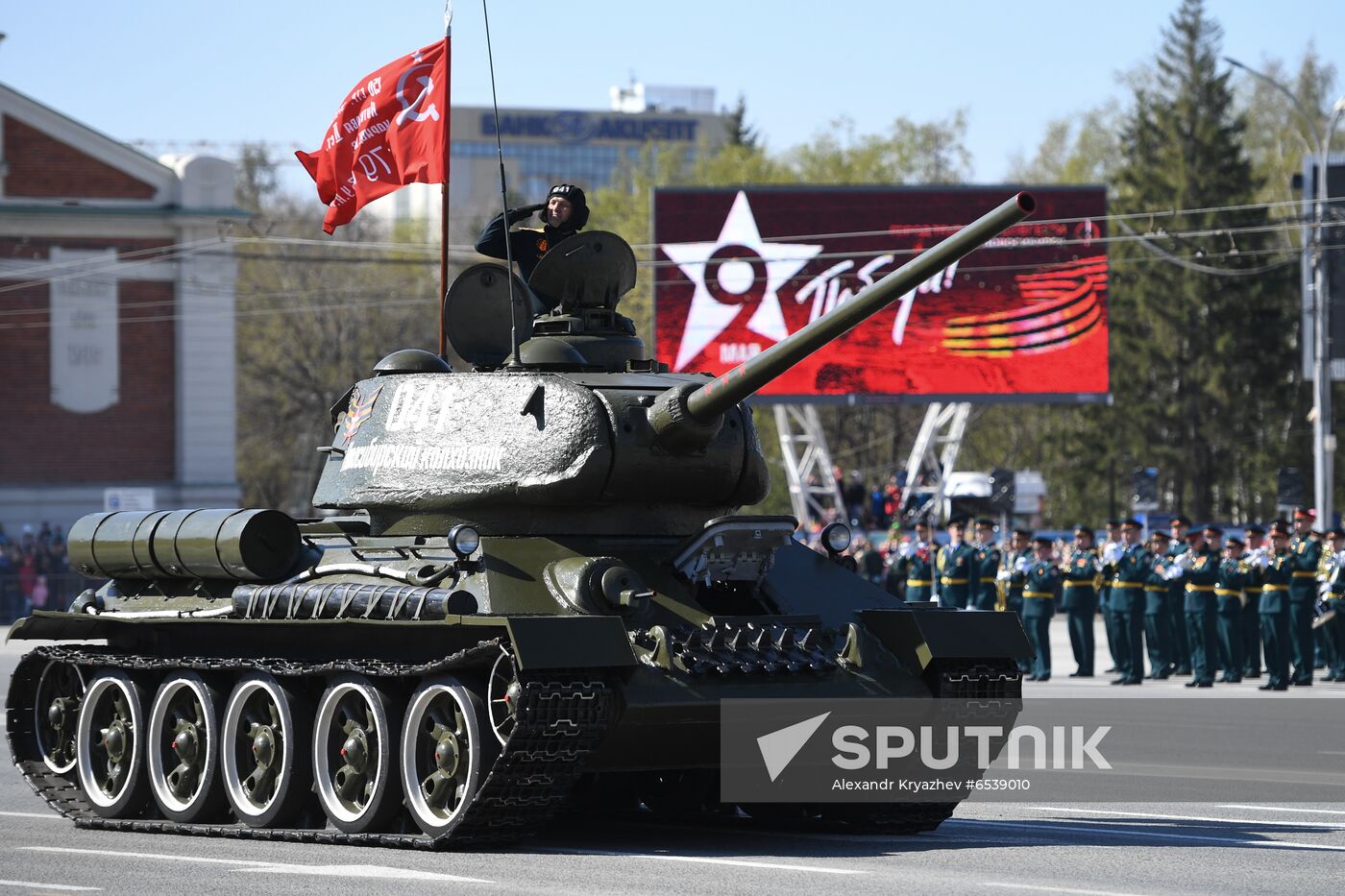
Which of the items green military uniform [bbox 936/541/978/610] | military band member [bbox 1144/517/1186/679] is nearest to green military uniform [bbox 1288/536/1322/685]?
military band member [bbox 1144/517/1186/679]

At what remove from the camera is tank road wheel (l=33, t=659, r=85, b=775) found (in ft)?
45.6

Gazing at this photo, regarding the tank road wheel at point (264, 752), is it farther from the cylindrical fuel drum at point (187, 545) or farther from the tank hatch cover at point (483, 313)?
the tank hatch cover at point (483, 313)

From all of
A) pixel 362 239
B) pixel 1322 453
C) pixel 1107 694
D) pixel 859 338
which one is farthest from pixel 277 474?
pixel 1107 694

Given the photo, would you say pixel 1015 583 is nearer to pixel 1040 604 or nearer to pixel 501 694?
pixel 1040 604

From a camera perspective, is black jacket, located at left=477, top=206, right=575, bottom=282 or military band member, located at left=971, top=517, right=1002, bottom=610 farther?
military band member, located at left=971, top=517, right=1002, bottom=610

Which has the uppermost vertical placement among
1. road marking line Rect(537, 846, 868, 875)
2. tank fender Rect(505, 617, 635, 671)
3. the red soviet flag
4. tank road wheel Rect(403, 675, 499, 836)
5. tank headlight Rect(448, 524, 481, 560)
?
the red soviet flag

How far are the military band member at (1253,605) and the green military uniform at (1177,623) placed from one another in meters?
0.71

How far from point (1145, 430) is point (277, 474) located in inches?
1040

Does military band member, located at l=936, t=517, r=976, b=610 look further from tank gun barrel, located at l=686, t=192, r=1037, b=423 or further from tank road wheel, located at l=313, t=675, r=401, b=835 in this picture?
tank road wheel, located at l=313, t=675, r=401, b=835

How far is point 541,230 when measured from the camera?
1388 cm

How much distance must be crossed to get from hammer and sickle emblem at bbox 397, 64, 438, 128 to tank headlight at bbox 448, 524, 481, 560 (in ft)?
17.6

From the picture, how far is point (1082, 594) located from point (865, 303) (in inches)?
590

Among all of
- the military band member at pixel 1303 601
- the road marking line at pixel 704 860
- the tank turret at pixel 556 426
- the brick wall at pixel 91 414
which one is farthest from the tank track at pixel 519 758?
the brick wall at pixel 91 414

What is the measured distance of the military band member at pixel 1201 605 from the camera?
23828 millimetres
